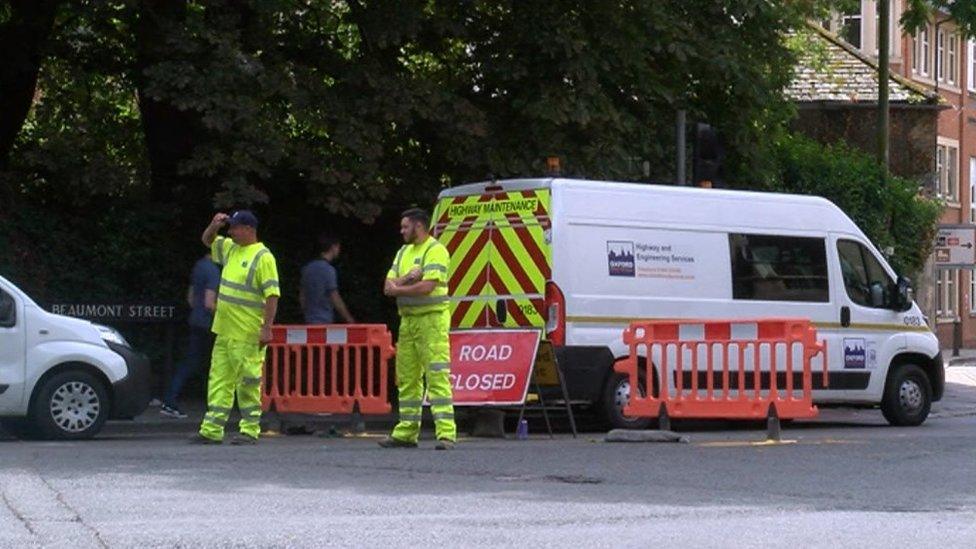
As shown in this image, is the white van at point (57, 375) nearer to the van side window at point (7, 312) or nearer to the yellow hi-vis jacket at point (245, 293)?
the van side window at point (7, 312)

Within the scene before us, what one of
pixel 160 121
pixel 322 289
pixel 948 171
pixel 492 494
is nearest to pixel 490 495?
pixel 492 494

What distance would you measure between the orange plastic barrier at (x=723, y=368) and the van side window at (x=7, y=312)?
5.16 meters

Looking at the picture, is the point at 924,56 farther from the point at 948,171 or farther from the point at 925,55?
the point at 948,171

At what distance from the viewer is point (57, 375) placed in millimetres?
17312

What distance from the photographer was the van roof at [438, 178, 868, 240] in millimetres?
18703

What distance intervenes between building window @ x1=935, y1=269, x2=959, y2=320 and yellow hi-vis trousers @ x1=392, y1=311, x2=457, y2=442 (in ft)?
127

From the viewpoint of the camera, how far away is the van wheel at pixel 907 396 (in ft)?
69.1

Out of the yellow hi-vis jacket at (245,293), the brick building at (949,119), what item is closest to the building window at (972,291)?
the brick building at (949,119)

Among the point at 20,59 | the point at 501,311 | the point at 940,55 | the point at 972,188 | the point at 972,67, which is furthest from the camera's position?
the point at 972,67

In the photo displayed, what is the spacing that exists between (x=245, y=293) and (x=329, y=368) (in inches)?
102

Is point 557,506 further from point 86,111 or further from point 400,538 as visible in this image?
point 86,111

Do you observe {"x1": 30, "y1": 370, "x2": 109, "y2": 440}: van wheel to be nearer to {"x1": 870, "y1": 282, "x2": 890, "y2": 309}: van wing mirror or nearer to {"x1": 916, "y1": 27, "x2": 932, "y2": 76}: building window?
{"x1": 870, "y1": 282, "x2": 890, "y2": 309}: van wing mirror

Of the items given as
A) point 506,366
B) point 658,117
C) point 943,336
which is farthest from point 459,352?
point 943,336

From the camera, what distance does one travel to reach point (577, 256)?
18547 mm
